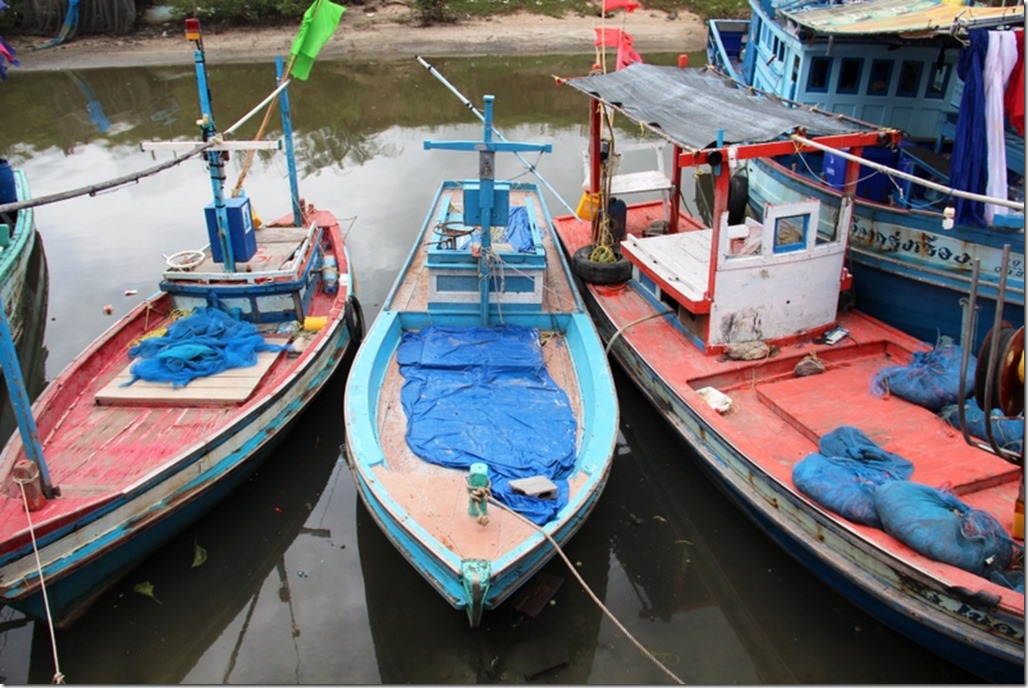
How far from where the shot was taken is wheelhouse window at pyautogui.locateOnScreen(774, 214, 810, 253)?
26.4 ft

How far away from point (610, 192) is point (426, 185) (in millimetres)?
7146

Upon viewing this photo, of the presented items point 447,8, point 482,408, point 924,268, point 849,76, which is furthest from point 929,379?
point 447,8

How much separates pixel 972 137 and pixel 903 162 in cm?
247

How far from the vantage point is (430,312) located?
904 centimetres

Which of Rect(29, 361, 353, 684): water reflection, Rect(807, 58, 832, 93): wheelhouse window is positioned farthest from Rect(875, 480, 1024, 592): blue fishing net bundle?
Rect(807, 58, 832, 93): wheelhouse window

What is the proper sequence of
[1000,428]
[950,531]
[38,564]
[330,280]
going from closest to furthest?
1. [950,531]
2. [38,564]
3. [1000,428]
4. [330,280]

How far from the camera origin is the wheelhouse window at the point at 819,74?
11.9 meters

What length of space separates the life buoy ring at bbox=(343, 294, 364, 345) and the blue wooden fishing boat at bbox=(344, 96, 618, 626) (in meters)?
0.72

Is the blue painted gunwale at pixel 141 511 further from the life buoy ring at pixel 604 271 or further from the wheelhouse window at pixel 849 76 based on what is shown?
the wheelhouse window at pixel 849 76

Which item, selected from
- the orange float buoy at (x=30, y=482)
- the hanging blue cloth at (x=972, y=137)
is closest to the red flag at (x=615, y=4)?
the hanging blue cloth at (x=972, y=137)

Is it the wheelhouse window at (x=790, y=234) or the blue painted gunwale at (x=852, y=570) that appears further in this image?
the wheelhouse window at (x=790, y=234)

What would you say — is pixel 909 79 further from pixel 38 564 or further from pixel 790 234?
pixel 38 564

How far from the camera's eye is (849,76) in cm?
1186

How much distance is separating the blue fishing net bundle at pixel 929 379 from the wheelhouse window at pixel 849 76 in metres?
5.74
